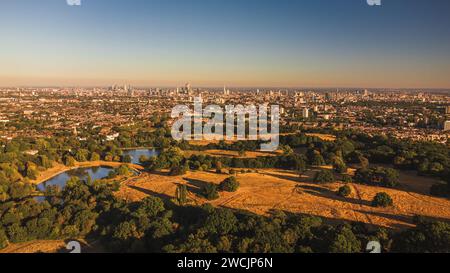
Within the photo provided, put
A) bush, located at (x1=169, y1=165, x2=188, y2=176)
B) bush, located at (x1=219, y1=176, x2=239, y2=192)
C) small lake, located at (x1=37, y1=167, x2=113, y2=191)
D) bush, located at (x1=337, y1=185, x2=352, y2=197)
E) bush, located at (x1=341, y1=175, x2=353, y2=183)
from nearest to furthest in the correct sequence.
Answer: bush, located at (x1=337, y1=185, x2=352, y2=197) < bush, located at (x1=219, y1=176, x2=239, y2=192) < bush, located at (x1=341, y1=175, x2=353, y2=183) < bush, located at (x1=169, y1=165, x2=188, y2=176) < small lake, located at (x1=37, y1=167, x2=113, y2=191)

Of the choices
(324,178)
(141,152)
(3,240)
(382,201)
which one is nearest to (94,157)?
(141,152)

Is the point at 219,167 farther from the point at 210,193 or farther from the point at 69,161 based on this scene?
the point at 69,161

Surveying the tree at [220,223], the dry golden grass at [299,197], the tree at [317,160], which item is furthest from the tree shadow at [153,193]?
the tree at [317,160]

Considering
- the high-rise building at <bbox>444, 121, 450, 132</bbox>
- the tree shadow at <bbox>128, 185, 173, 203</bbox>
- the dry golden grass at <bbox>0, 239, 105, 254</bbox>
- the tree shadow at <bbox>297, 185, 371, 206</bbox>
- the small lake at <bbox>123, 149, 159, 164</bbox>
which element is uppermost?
the high-rise building at <bbox>444, 121, 450, 132</bbox>

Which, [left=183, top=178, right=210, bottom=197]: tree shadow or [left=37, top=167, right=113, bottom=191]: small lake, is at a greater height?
[left=183, top=178, right=210, bottom=197]: tree shadow

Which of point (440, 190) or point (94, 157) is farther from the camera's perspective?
point (94, 157)

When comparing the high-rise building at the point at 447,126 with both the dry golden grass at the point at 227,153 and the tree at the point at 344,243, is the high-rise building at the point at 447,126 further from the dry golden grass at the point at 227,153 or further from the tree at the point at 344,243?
the tree at the point at 344,243

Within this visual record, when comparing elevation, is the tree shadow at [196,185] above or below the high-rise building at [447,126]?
below

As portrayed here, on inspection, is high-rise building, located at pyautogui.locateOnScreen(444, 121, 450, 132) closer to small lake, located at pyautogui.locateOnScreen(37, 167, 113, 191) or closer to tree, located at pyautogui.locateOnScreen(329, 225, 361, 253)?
tree, located at pyautogui.locateOnScreen(329, 225, 361, 253)

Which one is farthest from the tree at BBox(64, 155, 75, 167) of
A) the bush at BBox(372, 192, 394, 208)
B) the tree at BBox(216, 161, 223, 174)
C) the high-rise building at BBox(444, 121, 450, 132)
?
the high-rise building at BBox(444, 121, 450, 132)
